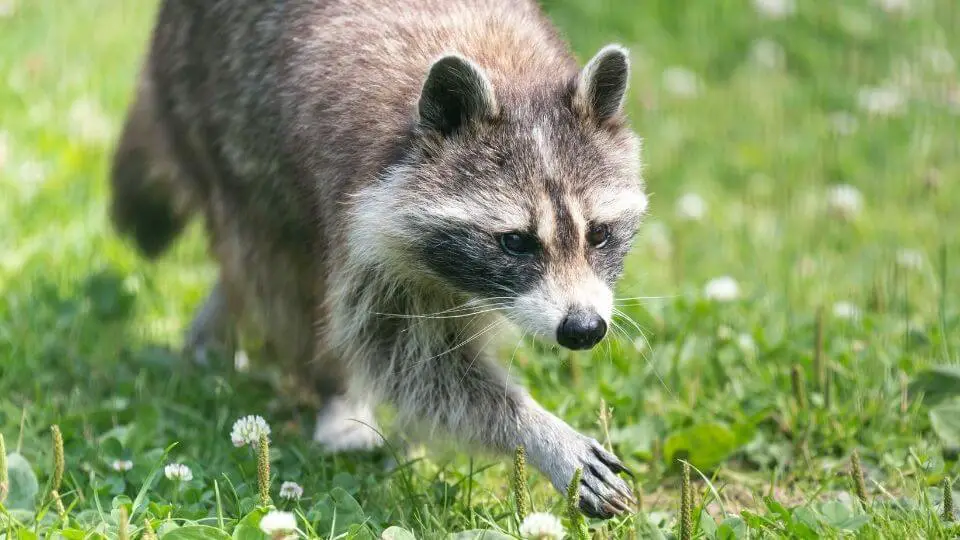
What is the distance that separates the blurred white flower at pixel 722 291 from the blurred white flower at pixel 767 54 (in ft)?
9.79

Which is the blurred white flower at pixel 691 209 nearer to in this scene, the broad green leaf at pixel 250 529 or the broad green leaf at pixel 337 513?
the broad green leaf at pixel 337 513

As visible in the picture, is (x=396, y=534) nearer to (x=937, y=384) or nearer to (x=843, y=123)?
(x=937, y=384)

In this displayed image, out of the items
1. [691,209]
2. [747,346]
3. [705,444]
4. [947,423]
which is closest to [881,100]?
[691,209]

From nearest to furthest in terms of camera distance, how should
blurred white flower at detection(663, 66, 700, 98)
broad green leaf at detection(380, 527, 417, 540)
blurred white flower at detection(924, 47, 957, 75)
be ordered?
broad green leaf at detection(380, 527, 417, 540), blurred white flower at detection(663, 66, 700, 98), blurred white flower at detection(924, 47, 957, 75)

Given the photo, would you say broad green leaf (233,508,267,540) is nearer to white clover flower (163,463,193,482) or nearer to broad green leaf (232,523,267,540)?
broad green leaf (232,523,267,540)

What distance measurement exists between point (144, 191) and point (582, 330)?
2.64 metres

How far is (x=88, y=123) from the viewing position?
6.30m

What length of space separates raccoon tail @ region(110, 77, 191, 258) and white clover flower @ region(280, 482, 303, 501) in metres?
2.02

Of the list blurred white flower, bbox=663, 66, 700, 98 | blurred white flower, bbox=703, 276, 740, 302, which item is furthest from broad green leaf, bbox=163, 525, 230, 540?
blurred white flower, bbox=663, 66, 700, 98

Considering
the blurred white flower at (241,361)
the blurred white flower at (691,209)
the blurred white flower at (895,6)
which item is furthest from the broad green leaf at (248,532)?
the blurred white flower at (895,6)

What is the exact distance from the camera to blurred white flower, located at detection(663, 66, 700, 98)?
7.30 m

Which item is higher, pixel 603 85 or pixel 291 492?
pixel 603 85

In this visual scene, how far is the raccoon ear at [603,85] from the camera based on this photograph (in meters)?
3.64

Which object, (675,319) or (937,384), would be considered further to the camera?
(675,319)
